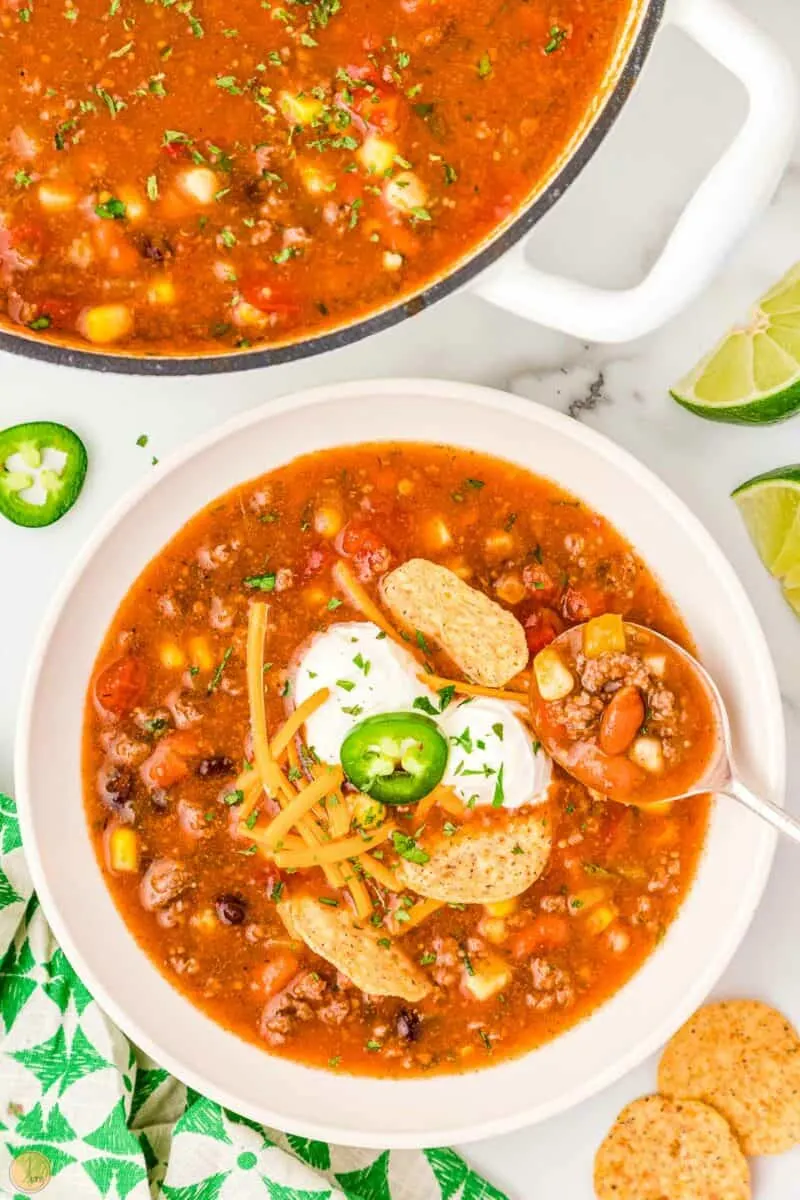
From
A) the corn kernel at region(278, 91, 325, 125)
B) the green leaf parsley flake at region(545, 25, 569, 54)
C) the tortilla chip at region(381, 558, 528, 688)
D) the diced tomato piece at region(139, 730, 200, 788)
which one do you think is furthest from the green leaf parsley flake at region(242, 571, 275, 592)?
the green leaf parsley flake at region(545, 25, 569, 54)

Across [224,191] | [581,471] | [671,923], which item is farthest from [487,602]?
[224,191]

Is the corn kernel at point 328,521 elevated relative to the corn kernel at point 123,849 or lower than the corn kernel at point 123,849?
elevated

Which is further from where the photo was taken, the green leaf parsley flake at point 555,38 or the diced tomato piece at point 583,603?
the diced tomato piece at point 583,603

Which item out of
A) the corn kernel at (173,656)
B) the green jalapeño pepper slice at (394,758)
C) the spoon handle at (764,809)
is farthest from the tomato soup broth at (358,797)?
the spoon handle at (764,809)

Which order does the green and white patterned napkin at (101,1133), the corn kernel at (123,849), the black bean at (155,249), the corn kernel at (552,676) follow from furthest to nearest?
the green and white patterned napkin at (101,1133)
the corn kernel at (123,849)
the corn kernel at (552,676)
the black bean at (155,249)

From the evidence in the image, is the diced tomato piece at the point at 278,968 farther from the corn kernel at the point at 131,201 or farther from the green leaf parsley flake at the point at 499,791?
the corn kernel at the point at 131,201

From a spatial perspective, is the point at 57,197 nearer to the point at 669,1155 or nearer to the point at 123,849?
the point at 123,849

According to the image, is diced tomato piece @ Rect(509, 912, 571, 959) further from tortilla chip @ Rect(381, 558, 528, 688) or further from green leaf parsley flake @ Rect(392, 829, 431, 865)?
tortilla chip @ Rect(381, 558, 528, 688)
